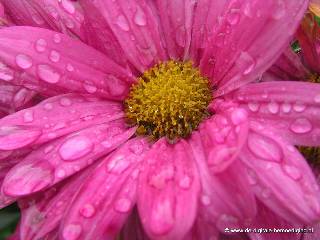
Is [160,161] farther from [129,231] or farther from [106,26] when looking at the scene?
[106,26]

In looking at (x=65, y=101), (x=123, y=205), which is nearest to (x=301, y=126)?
(x=123, y=205)

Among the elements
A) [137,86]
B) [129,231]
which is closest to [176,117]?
[137,86]

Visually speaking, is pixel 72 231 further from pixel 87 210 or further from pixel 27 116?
pixel 27 116

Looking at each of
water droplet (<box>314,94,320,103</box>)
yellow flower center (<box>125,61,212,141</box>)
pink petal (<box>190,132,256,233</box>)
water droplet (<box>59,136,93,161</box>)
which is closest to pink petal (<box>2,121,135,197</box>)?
water droplet (<box>59,136,93,161</box>)

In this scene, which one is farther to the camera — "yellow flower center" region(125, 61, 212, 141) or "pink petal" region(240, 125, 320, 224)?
"yellow flower center" region(125, 61, 212, 141)

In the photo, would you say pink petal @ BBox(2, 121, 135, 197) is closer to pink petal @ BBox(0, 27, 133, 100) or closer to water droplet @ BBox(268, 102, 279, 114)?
pink petal @ BBox(0, 27, 133, 100)

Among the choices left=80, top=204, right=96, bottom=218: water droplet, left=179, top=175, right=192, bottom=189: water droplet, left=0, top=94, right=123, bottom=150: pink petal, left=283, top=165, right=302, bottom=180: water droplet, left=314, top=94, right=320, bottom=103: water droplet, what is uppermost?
left=0, top=94, right=123, bottom=150: pink petal
